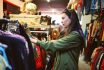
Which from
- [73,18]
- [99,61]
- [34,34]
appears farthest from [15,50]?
[34,34]

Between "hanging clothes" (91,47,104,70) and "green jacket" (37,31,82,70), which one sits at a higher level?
"green jacket" (37,31,82,70)

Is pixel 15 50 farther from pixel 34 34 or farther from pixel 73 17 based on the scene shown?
pixel 34 34

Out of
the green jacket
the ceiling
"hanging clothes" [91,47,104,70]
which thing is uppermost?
the ceiling

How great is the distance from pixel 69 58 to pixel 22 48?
98 cm

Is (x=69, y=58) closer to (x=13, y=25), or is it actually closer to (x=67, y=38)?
(x=67, y=38)

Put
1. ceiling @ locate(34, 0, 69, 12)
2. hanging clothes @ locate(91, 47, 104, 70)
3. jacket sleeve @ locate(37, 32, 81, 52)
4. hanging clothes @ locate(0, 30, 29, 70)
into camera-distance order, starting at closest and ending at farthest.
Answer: hanging clothes @ locate(0, 30, 29, 70)
jacket sleeve @ locate(37, 32, 81, 52)
hanging clothes @ locate(91, 47, 104, 70)
ceiling @ locate(34, 0, 69, 12)

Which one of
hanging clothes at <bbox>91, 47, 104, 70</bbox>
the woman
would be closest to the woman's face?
the woman

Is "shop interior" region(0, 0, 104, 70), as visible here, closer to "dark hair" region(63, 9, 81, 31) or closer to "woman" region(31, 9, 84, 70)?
"woman" region(31, 9, 84, 70)

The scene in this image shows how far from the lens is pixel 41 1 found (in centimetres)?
1402

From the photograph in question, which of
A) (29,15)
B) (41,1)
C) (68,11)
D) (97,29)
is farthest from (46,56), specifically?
(41,1)

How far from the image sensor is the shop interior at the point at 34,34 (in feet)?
6.84

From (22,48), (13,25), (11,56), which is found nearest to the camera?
(11,56)

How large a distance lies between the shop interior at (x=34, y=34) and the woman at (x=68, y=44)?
23 centimetres

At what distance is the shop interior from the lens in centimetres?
208
